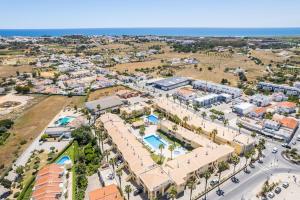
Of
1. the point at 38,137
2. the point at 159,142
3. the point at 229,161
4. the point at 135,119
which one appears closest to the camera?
the point at 229,161

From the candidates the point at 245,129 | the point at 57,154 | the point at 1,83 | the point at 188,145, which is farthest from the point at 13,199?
the point at 1,83

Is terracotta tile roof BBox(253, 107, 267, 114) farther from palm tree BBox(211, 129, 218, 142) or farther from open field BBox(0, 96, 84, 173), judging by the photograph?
open field BBox(0, 96, 84, 173)

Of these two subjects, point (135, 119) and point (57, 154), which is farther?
point (135, 119)

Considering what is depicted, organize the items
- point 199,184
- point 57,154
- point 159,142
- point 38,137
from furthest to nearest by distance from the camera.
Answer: point 38,137
point 159,142
point 57,154
point 199,184

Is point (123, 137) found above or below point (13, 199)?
above

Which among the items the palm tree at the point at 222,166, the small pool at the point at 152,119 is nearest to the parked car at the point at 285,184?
the palm tree at the point at 222,166

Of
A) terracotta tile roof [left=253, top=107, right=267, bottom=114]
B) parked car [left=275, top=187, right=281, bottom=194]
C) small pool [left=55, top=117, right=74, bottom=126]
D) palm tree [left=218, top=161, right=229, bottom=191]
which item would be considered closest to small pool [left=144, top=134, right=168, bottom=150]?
palm tree [left=218, top=161, right=229, bottom=191]

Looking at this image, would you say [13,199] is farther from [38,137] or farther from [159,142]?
[159,142]
